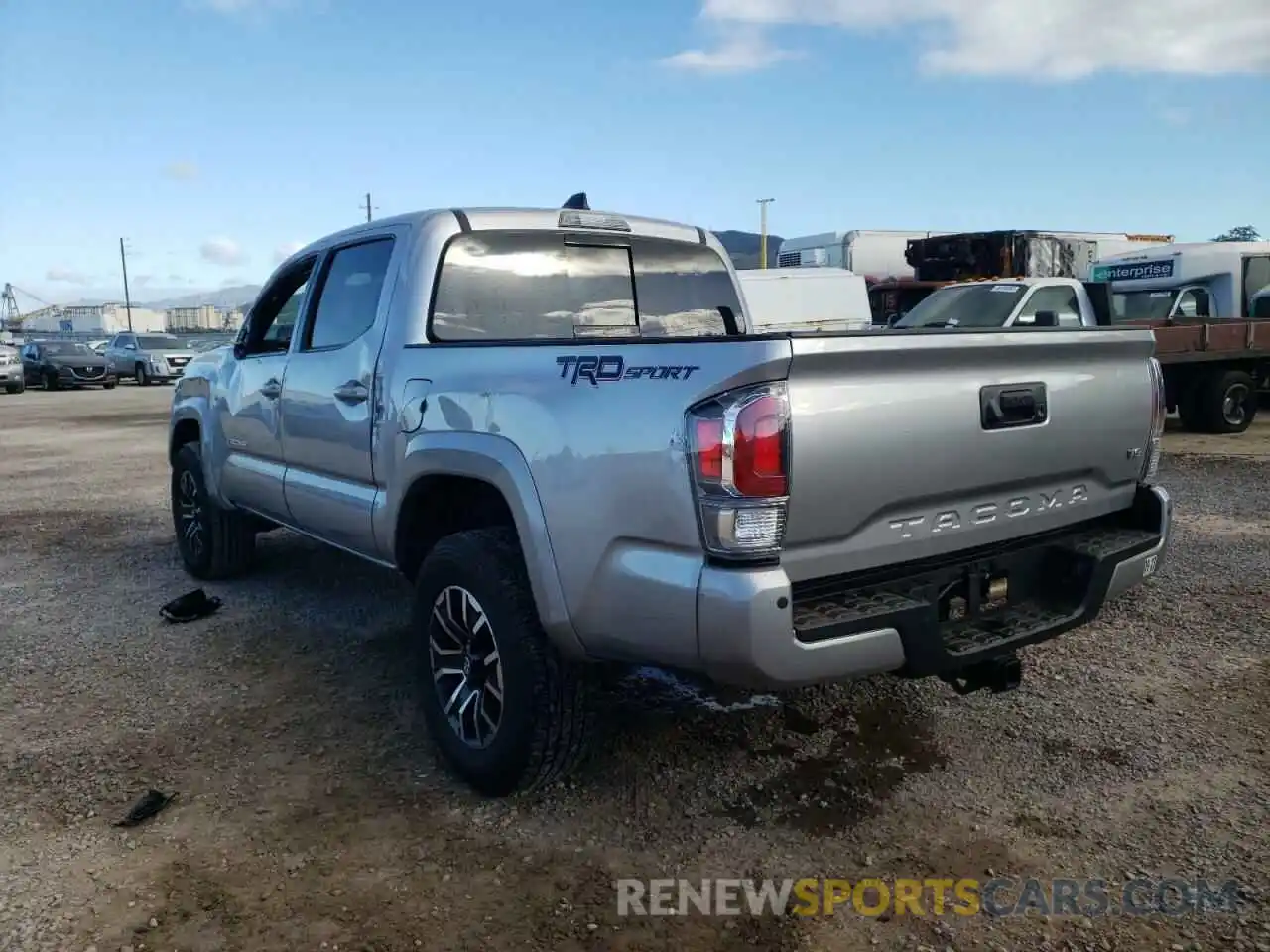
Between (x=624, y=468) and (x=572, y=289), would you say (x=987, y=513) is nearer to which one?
(x=624, y=468)

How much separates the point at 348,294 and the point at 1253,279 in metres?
15.5

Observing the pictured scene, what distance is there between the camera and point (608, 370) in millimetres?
2770

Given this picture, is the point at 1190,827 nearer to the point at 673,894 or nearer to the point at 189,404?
the point at 673,894

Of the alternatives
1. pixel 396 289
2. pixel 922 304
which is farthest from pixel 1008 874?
pixel 922 304

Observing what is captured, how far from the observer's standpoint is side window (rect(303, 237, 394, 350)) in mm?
4090

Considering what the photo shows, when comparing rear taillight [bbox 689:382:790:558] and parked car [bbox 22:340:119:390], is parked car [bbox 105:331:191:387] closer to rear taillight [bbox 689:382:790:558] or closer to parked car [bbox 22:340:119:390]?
parked car [bbox 22:340:119:390]

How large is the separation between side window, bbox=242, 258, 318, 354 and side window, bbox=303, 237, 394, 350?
29cm

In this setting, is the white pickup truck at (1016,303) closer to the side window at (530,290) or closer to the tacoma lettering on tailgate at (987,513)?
the side window at (530,290)

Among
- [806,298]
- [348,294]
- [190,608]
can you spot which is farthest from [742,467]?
[806,298]

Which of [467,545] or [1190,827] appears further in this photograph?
[467,545]

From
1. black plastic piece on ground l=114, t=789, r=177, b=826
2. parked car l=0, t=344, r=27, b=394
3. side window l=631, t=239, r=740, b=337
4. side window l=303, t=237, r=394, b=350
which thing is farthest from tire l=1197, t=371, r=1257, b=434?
parked car l=0, t=344, r=27, b=394

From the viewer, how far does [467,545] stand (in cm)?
325

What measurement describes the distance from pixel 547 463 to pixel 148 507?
714 centimetres

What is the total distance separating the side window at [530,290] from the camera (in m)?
3.88
